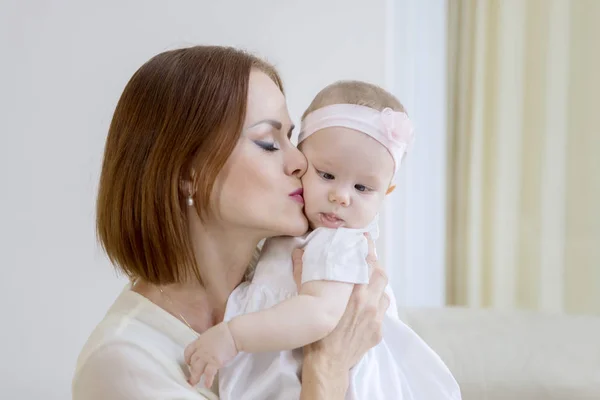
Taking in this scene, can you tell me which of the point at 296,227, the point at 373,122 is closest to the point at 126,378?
the point at 296,227

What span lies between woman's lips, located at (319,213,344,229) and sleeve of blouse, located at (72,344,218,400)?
0.42m

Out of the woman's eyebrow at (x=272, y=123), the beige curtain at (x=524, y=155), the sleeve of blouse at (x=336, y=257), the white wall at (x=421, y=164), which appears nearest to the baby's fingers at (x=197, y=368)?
the sleeve of blouse at (x=336, y=257)

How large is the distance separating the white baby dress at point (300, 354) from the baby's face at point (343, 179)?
0.03 metres

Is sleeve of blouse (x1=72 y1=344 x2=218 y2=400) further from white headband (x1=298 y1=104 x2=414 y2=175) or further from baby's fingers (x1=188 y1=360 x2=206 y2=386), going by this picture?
white headband (x1=298 y1=104 x2=414 y2=175)

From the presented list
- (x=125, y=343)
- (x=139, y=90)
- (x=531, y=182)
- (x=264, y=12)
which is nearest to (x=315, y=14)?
(x=264, y=12)

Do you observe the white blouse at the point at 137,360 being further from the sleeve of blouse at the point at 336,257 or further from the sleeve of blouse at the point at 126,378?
the sleeve of blouse at the point at 336,257

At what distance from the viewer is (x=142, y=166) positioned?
4.73 feet

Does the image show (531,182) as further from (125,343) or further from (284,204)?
(125,343)

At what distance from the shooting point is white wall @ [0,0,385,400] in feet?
8.30

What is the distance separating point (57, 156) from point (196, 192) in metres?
1.34

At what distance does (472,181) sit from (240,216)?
229 cm

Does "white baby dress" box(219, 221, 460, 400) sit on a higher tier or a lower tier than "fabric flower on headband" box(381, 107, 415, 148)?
lower

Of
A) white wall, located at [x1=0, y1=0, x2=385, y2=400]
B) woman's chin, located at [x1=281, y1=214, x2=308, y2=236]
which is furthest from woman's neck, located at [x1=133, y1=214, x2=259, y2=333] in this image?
white wall, located at [x1=0, y1=0, x2=385, y2=400]

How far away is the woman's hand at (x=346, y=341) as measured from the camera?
1348mm
